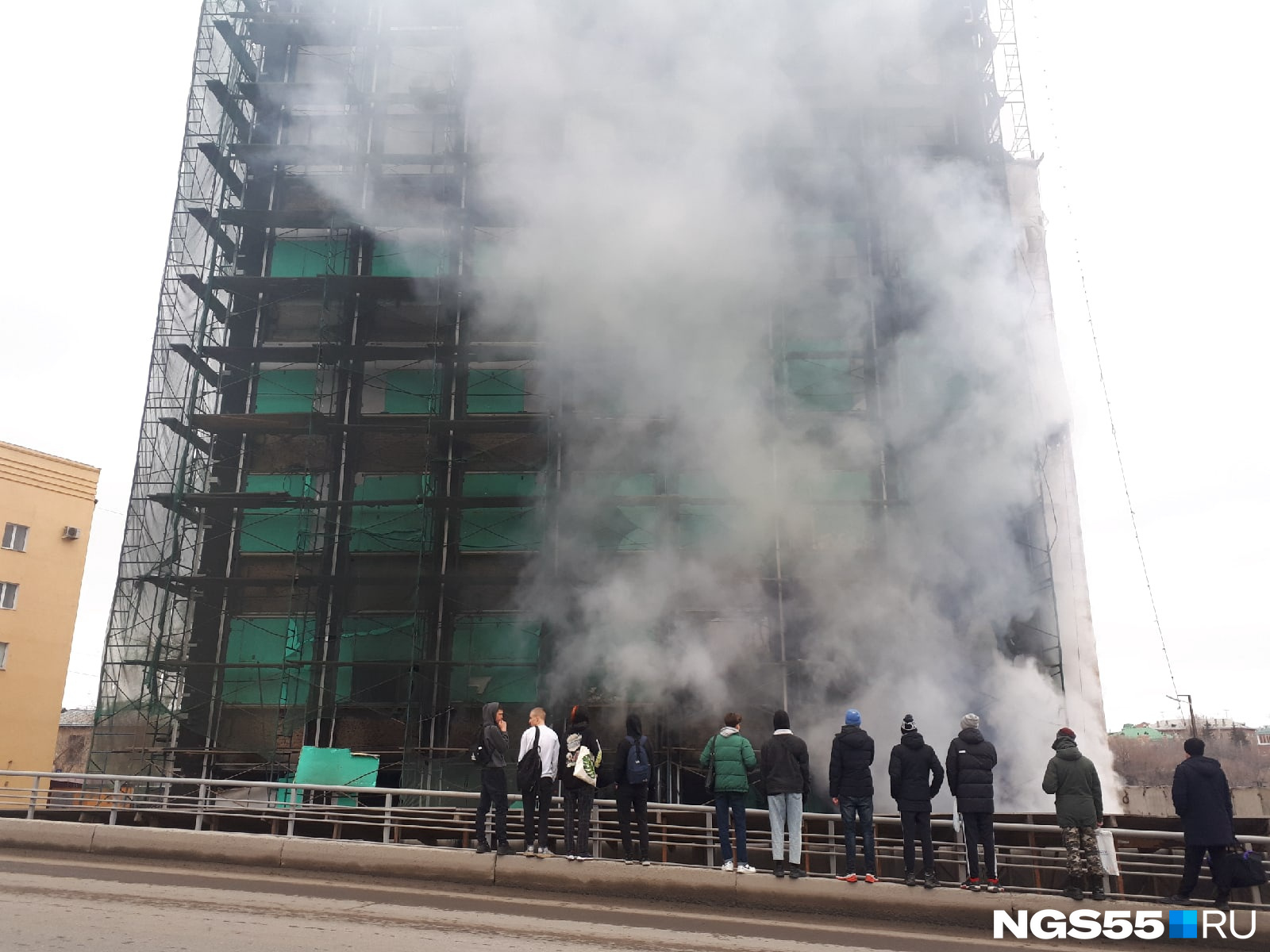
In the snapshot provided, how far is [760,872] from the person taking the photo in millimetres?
6062

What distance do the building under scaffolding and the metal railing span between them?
127cm

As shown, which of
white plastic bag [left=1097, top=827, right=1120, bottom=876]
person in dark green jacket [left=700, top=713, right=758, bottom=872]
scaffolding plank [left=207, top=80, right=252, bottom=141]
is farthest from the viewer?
scaffolding plank [left=207, top=80, right=252, bottom=141]

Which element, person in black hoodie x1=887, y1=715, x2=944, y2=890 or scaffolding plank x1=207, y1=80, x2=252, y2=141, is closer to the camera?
person in black hoodie x1=887, y1=715, x2=944, y2=890

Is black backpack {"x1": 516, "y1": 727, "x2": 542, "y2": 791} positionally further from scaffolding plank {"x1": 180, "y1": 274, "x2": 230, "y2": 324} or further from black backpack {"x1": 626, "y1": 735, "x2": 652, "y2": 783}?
scaffolding plank {"x1": 180, "y1": 274, "x2": 230, "y2": 324}

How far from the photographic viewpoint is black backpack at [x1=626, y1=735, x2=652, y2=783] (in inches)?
253

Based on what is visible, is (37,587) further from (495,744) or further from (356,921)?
(356,921)

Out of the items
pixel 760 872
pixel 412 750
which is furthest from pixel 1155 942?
pixel 412 750

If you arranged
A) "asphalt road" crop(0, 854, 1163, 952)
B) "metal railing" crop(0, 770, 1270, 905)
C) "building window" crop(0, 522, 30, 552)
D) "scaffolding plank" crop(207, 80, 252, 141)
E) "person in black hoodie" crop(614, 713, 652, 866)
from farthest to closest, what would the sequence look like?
"building window" crop(0, 522, 30, 552), "scaffolding plank" crop(207, 80, 252, 141), "metal railing" crop(0, 770, 1270, 905), "person in black hoodie" crop(614, 713, 652, 866), "asphalt road" crop(0, 854, 1163, 952)

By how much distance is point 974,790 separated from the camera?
5996 millimetres

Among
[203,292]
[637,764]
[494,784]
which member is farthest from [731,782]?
[203,292]

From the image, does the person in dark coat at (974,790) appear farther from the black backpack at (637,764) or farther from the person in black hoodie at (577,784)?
the person in black hoodie at (577,784)

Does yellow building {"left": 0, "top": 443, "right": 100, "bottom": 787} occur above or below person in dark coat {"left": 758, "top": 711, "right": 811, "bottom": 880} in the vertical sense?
above

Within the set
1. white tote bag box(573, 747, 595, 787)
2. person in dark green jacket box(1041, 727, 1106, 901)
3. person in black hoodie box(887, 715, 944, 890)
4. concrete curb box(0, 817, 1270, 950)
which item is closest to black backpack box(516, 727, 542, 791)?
white tote bag box(573, 747, 595, 787)

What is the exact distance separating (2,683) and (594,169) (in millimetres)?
14887
